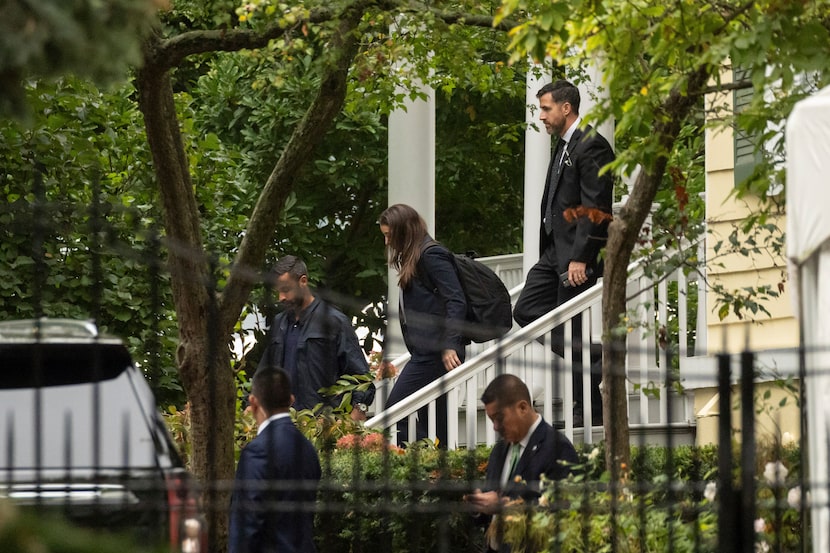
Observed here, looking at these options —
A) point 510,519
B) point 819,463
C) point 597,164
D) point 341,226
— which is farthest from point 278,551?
point 341,226

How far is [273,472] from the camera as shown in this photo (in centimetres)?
620

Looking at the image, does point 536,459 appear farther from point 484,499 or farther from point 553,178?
point 553,178

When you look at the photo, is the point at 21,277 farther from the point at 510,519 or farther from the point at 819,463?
the point at 819,463

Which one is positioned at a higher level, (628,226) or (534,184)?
(534,184)

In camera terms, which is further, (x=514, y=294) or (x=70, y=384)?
(x=514, y=294)

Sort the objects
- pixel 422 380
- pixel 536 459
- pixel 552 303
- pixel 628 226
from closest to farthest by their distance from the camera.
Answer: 1. pixel 536 459
2. pixel 628 226
3. pixel 422 380
4. pixel 552 303

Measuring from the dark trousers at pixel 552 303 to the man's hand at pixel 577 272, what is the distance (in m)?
0.42

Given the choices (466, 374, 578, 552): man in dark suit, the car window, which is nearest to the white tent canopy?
(466, 374, 578, 552): man in dark suit

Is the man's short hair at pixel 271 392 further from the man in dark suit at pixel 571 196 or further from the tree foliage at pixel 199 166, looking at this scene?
the man in dark suit at pixel 571 196

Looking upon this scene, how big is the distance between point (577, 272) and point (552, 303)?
0.92m

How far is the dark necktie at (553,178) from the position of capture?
977 cm

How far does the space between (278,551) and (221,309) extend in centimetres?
211

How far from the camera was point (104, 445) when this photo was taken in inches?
203

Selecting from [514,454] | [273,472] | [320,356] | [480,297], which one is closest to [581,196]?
[480,297]
